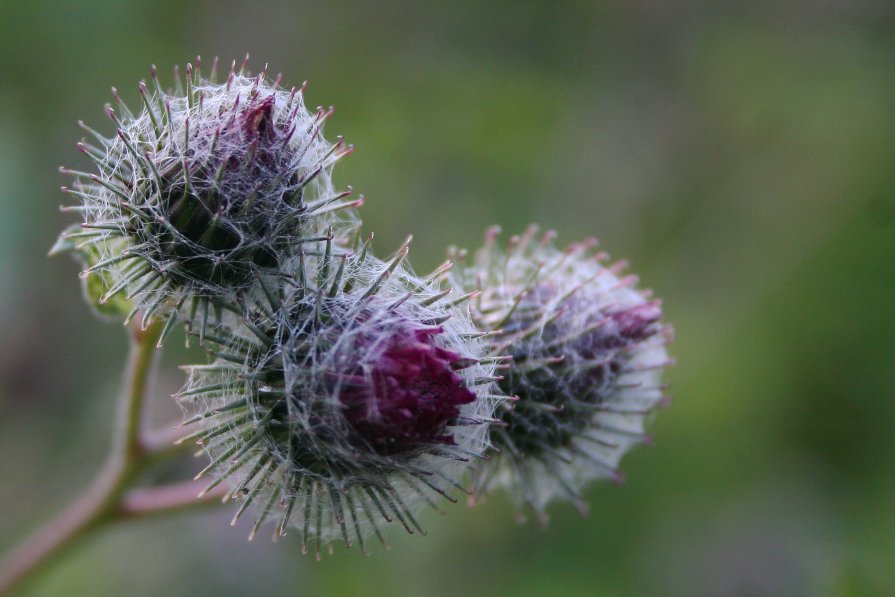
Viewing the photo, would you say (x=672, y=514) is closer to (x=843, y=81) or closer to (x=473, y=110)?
(x=473, y=110)

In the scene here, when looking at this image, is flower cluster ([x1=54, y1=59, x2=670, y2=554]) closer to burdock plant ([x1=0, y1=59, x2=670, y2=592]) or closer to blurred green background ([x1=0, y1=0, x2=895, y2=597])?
burdock plant ([x1=0, y1=59, x2=670, y2=592])

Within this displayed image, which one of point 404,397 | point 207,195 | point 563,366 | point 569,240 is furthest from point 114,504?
point 569,240

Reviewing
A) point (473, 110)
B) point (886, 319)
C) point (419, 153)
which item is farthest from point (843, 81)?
point (419, 153)

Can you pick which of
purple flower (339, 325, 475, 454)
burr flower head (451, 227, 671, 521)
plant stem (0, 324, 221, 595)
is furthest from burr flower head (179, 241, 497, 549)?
plant stem (0, 324, 221, 595)

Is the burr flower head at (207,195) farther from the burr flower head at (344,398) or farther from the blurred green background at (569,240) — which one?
the blurred green background at (569,240)

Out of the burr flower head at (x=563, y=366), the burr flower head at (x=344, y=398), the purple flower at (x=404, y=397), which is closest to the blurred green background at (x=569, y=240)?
the burr flower head at (x=563, y=366)

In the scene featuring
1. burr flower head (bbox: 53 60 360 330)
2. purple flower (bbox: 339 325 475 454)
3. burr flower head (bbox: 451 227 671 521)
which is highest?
burr flower head (bbox: 53 60 360 330)
